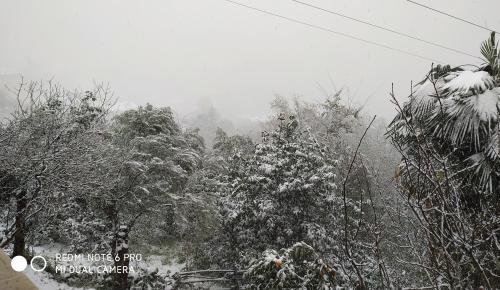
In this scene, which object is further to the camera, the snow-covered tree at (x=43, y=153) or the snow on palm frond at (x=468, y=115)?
the snow-covered tree at (x=43, y=153)

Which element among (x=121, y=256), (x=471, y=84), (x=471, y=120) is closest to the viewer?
(x=471, y=120)

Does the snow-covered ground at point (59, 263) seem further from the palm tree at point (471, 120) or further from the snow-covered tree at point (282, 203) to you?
the palm tree at point (471, 120)

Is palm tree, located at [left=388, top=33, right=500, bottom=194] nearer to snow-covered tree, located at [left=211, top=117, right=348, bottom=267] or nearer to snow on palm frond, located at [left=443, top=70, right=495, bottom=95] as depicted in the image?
snow on palm frond, located at [left=443, top=70, right=495, bottom=95]

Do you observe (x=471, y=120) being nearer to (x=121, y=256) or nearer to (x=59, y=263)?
(x=121, y=256)

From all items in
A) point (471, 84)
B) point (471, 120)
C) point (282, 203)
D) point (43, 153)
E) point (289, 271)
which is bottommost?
point (289, 271)

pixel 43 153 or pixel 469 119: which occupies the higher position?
pixel 43 153

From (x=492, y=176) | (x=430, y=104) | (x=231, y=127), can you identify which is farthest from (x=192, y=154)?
(x=231, y=127)

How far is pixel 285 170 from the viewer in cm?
944

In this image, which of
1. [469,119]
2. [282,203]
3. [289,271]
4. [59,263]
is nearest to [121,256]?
[59,263]

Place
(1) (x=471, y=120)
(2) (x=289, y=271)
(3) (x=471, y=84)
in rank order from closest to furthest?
(1) (x=471, y=120) < (3) (x=471, y=84) < (2) (x=289, y=271)

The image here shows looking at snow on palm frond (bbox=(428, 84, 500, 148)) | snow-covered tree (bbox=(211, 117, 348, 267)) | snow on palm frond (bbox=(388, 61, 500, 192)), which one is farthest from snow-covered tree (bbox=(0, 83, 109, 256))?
snow on palm frond (bbox=(428, 84, 500, 148))

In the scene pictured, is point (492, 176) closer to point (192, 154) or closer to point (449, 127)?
point (449, 127)

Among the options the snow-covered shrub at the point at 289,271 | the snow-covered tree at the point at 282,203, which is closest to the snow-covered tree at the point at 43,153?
the snow-covered shrub at the point at 289,271

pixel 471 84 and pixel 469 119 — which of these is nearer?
pixel 469 119
